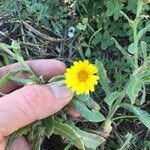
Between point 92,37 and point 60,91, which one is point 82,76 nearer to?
point 60,91

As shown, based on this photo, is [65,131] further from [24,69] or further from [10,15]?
[10,15]

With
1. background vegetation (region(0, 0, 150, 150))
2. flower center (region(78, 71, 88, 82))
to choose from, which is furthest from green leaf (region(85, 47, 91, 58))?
flower center (region(78, 71, 88, 82))

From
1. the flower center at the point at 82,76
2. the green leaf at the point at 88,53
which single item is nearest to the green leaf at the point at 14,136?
the flower center at the point at 82,76

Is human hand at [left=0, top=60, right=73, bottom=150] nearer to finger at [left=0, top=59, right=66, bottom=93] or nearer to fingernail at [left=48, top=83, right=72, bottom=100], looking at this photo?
fingernail at [left=48, top=83, right=72, bottom=100]

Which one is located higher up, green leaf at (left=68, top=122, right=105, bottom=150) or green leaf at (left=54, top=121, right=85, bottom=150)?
green leaf at (left=54, top=121, right=85, bottom=150)

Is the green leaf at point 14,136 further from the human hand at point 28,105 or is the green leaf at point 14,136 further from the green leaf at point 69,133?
the green leaf at point 69,133

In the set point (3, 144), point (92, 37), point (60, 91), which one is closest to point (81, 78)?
point (60, 91)
